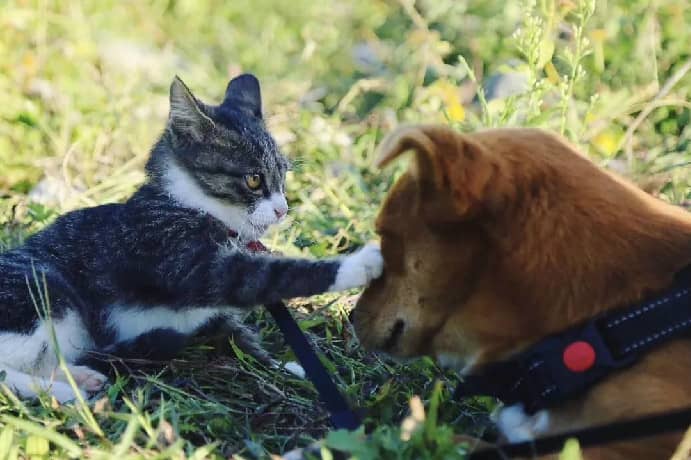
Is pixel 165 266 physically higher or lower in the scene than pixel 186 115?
lower

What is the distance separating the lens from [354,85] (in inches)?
217

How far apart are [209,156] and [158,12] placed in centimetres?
466

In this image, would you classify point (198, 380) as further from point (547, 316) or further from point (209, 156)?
point (547, 316)

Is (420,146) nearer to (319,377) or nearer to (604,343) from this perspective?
(604,343)

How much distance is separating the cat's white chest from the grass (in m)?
0.13

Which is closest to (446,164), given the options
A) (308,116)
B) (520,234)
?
(520,234)

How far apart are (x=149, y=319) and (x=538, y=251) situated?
4.63 ft

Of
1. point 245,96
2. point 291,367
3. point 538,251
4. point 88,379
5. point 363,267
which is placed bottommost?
point 291,367

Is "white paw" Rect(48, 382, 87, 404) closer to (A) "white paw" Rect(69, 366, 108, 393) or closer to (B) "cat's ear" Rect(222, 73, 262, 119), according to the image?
(A) "white paw" Rect(69, 366, 108, 393)

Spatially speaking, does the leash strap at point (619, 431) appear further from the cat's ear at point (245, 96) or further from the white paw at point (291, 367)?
the cat's ear at point (245, 96)

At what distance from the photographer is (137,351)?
9.69 ft

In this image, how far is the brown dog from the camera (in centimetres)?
203

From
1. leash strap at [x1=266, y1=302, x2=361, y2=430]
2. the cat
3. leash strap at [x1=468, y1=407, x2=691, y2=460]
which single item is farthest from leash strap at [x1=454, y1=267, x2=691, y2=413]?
the cat

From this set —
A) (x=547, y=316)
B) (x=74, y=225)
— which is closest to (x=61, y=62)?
(x=74, y=225)
